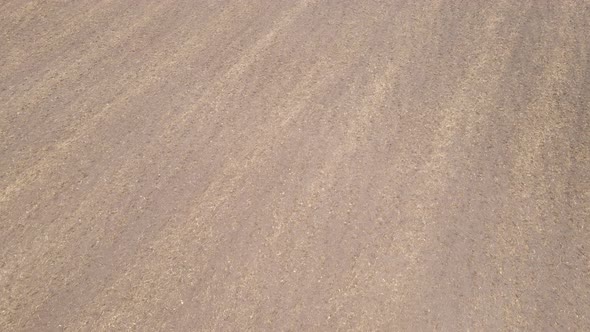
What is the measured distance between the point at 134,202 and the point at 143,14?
122cm

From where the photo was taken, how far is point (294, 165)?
7.95ft

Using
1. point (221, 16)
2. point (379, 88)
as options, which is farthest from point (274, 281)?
point (221, 16)

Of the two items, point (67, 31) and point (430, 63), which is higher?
point (67, 31)

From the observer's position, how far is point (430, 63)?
2840 mm

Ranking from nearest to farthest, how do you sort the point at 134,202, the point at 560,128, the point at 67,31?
1. the point at 134,202
2. the point at 560,128
3. the point at 67,31

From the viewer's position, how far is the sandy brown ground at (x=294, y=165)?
205 centimetres

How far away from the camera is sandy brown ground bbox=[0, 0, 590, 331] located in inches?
80.6

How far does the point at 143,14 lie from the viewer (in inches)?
121

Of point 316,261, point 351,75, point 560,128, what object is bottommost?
point 560,128

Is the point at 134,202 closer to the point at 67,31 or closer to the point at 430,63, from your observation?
the point at 67,31

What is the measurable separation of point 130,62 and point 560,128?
194 cm

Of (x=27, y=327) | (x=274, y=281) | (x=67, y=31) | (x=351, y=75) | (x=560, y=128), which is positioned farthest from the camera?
(x=67, y=31)

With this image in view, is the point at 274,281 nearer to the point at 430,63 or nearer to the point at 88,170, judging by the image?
the point at 88,170

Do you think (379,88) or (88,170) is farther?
(379,88)
